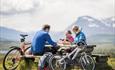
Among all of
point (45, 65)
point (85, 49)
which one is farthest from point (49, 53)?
point (85, 49)

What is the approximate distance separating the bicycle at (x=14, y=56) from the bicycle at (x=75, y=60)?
89.6 inches

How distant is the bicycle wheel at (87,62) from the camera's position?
19.5m

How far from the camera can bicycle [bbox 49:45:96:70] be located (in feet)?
63.0

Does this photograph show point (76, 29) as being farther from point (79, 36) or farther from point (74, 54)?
point (74, 54)

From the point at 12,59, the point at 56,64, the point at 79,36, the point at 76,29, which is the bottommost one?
the point at 56,64

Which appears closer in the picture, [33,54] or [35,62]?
[33,54]

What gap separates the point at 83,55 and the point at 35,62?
2901 mm

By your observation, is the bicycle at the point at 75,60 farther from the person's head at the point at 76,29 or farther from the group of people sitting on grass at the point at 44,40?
the person's head at the point at 76,29

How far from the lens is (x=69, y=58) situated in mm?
19359

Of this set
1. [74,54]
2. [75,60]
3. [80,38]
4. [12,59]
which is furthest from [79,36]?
[12,59]

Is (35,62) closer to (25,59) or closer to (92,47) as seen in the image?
(25,59)

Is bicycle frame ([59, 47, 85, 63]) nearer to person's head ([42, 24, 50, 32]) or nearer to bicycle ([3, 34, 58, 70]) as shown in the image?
person's head ([42, 24, 50, 32])

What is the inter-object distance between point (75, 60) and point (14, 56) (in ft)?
10.4

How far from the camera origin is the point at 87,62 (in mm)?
19406
